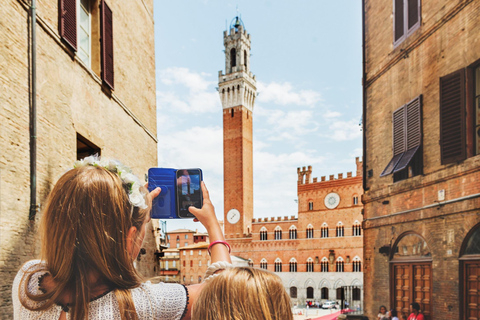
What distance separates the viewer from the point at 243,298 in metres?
1.22

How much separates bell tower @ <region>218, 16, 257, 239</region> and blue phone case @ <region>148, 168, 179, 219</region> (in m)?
42.4

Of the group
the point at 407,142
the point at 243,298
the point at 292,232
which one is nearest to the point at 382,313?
the point at 407,142

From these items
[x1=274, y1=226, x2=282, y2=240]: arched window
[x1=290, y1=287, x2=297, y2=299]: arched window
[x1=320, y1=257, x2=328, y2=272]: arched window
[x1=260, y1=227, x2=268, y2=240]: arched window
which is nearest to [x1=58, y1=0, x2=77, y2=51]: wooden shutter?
[x1=320, y1=257, x2=328, y2=272]: arched window

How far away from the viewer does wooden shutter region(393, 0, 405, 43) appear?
10453 millimetres

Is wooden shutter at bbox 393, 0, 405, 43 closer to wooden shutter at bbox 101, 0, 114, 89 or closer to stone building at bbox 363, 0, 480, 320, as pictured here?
stone building at bbox 363, 0, 480, 320

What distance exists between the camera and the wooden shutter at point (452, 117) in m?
7.91

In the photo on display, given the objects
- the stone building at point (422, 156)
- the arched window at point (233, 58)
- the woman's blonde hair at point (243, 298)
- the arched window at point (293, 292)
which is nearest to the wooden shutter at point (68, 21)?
the woman's blonde hair at point (243, 298)

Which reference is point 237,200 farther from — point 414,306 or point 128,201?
point 128,201

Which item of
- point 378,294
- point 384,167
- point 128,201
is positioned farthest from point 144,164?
point 128,201

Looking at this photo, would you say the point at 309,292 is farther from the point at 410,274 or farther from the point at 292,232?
the point at 410,274

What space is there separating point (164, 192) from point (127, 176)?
690 mm

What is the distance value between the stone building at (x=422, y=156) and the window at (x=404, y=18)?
0.08 feet

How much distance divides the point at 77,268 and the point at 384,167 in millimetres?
10484

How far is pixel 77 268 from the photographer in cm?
129
